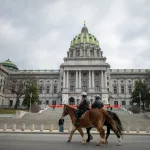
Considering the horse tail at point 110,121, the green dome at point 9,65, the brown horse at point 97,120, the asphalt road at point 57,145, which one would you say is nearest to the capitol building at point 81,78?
the green dome at point 9,65

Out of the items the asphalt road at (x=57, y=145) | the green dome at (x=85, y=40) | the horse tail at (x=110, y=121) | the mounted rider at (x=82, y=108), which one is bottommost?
the asphalt road at (x=57, y=145)

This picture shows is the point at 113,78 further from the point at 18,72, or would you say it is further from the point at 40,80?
the point at 18,72

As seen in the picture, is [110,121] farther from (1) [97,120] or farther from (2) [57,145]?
(2) [57,145]

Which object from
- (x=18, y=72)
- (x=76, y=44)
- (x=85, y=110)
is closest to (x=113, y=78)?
(x=76, y=44)

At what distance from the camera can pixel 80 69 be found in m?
81.7

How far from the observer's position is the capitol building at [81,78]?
8019cm

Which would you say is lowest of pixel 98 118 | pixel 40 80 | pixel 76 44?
pixel 98 118

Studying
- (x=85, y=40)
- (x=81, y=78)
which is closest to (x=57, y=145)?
(x=81, y=78)

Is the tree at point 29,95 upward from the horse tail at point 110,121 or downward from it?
upward

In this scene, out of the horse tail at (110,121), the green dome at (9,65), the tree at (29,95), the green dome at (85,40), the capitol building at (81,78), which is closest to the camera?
the horse tail at (110,121)

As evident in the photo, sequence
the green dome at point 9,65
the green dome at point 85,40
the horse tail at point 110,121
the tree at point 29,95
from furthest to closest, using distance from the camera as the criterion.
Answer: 1. the green dome at point 85,40
2. the green dome at point 9,65
3. the tree at point 29,95
4. the horse tail at point 110,121

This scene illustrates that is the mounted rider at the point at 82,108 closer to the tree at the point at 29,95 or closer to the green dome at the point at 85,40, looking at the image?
the tree at the point at 29,95

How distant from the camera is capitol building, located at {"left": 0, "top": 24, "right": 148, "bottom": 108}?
8019 centimetres

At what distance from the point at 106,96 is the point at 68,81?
16279mm
